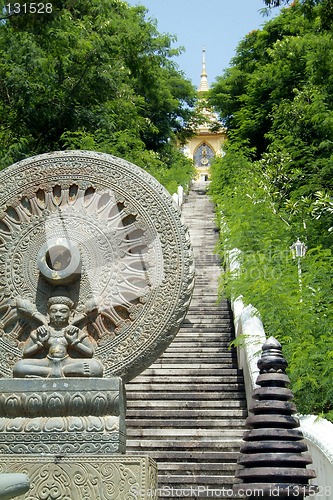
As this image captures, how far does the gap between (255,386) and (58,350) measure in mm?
2926

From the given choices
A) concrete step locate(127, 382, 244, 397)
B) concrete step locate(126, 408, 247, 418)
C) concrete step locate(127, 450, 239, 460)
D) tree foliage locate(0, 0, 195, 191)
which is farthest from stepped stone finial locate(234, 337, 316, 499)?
tree foliage locate(0, 0, 195, 191)

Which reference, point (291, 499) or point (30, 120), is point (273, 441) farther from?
point (30, 120)

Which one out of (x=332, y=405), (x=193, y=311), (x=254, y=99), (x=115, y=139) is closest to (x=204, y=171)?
(x=254, y=99)

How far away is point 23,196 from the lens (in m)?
5.63

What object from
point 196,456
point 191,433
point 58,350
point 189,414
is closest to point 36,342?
point 58,350

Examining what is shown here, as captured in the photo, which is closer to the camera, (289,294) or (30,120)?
(289,294)

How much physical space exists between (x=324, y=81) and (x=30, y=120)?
6375 mm

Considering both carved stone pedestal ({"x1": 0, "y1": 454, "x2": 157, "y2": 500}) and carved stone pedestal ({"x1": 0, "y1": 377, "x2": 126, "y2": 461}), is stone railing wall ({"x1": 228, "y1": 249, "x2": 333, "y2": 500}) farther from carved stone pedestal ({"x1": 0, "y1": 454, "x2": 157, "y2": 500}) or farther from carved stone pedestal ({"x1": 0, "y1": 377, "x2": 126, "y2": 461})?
carved stone pedestal ({"x1": 0, "y1": 377, "x2": 126, "y2": 461})

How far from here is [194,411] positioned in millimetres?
8414

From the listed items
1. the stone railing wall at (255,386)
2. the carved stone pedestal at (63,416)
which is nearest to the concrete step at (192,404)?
the stone railing wall at (255,386)

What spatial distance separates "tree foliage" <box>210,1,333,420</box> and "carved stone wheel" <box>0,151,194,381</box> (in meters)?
2.28

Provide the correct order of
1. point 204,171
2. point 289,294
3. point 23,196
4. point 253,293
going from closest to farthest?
point 23,196 < point 289,294 < point 253,293 < point 204,171

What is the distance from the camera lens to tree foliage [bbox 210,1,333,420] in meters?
7.98

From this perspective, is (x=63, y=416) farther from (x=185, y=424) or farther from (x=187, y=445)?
(x=185, y=424)
